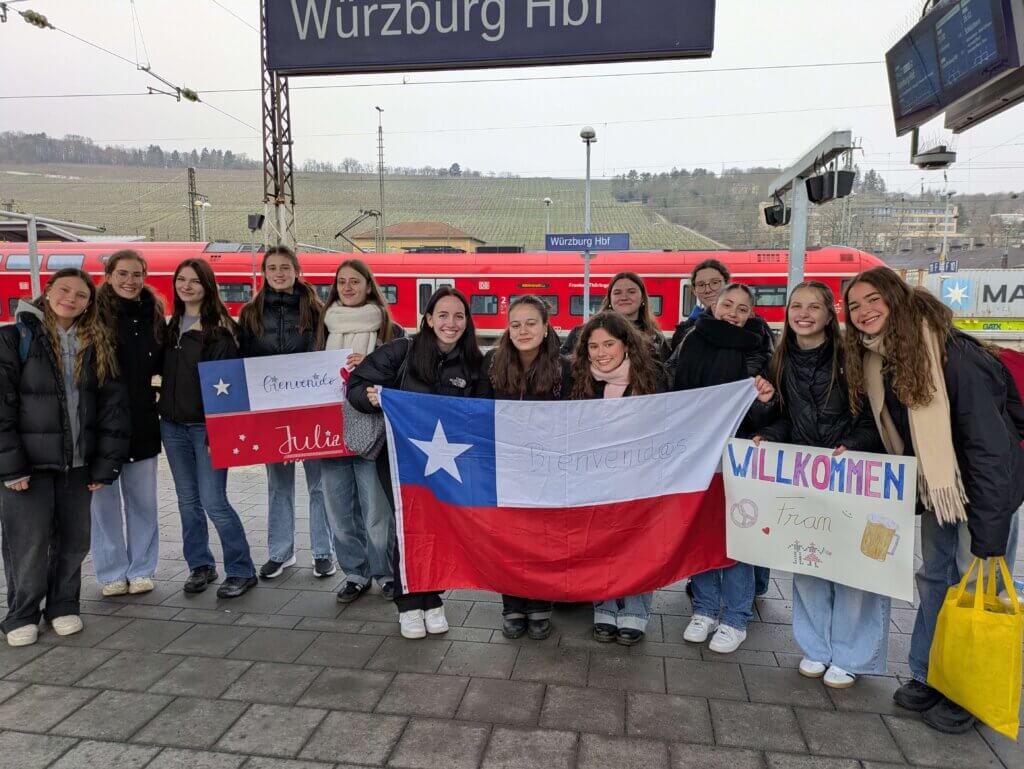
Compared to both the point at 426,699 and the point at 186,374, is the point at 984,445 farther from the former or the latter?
the point at 186,374

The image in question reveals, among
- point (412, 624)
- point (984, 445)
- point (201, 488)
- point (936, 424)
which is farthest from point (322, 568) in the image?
point (984, 445)

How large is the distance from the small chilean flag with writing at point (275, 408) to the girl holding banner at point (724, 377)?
2.04 meters

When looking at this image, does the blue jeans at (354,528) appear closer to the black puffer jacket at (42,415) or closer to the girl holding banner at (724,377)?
the black puffer jacket at (42,415)

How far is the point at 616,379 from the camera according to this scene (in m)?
3.48

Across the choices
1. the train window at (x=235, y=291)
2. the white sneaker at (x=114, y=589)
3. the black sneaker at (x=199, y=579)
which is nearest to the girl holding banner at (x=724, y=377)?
the black sneaker at (x=199, y=579)

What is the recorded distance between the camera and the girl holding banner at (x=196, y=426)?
3975mm

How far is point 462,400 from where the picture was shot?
135 inches

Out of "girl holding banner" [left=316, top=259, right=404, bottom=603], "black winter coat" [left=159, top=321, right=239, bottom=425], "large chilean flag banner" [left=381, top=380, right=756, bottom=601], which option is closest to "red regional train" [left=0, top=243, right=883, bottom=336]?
"girl holding banner" [left=316, top=259, right=404, bottom=603]

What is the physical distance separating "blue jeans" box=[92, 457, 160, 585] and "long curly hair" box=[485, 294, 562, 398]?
2243mm

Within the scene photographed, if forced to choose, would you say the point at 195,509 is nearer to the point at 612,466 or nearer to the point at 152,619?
the point at 152,619

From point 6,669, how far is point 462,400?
8.24 feet

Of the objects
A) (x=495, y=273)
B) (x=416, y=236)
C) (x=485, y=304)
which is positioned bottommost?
(x=485, y=304)

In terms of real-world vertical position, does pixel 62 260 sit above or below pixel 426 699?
above

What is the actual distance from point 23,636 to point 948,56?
5438 millimetres
